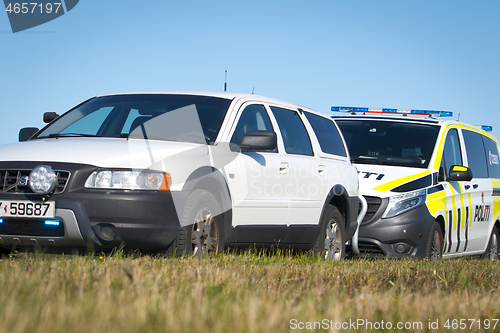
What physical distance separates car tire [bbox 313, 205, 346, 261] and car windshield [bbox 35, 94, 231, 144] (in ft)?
6.51

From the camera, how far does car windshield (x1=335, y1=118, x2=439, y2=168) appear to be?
368 inches

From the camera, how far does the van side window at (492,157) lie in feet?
38.0

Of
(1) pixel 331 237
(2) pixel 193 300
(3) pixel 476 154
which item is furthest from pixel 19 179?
(3) pixel 476 154

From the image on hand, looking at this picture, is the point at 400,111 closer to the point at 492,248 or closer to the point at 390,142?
the point at 390,142

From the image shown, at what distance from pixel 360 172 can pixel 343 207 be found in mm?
1166

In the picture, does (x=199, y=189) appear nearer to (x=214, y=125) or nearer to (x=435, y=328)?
(x=214, y=125)

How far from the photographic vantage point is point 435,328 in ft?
9.27

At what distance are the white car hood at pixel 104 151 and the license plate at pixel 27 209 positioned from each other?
36 centimetres

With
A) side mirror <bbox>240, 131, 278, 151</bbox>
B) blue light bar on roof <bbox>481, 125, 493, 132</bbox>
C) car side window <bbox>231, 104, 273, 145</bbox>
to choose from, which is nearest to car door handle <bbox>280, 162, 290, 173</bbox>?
car side window <bbox>231, 104, 273, 145</bbox>

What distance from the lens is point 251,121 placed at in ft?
21.8

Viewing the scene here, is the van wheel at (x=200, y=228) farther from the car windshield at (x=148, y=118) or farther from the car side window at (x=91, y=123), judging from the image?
the car side window at (x=91, y=123)

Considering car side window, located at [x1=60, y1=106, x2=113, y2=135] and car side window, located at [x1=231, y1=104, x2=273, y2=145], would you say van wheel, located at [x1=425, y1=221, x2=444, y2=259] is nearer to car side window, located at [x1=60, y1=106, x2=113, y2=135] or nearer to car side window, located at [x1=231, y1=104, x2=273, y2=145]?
car side window, located at [x1=231, y1=104, x2=273, y2=145]

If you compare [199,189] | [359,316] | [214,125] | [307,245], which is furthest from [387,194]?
[359,316]

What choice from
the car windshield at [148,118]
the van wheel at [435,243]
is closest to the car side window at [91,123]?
the car windshield at [148,118]
